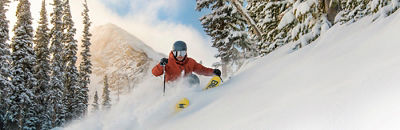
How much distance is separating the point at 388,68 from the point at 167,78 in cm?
496

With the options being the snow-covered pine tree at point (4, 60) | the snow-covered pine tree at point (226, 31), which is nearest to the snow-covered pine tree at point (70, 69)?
the snow-covered pine tree at point (4, 60)

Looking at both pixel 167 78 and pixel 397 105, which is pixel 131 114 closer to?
pixel 167 78

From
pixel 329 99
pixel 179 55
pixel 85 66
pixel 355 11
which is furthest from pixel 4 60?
pixel 329 99

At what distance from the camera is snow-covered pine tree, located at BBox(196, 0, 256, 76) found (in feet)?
63.4

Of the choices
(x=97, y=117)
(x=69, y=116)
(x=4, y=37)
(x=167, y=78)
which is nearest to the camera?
(x=97, y=117)

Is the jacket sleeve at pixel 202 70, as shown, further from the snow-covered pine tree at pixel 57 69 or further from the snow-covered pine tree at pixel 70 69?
the snow-covered pine tree at pixel 70 69

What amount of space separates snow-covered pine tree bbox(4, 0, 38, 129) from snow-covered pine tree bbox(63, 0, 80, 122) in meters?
4.07

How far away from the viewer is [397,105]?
1.48m

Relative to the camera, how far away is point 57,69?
82.1 feet

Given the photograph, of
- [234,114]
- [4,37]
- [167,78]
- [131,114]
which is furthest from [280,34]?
[4,37]

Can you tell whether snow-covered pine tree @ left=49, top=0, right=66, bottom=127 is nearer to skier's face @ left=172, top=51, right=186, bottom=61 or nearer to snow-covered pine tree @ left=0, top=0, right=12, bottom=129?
snow-covered pine tree @ left=0, top=0, right=12, bottom=129

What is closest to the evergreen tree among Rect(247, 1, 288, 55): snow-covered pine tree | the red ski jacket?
Rect(247, 1, 288, 55): snow-covered pine tree

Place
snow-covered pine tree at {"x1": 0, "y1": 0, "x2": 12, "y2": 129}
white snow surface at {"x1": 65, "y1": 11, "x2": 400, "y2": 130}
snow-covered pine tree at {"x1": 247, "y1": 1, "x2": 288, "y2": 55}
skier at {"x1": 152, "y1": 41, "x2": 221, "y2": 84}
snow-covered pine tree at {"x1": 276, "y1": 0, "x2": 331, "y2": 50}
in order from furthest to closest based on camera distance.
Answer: snow-covered pine tree at {"x1": 0, "y1": 0, "x2": 12, "y2": 129} → snow-covered pine tree at {"x1": 247, "y1": 1, "x2": 288, "y2": 55} → snow-covered pine tree at {"x1": 276, "y1": 0, "x2": 331, "y2": 50} → skier at {"x1": 152, "y1": 41, "x2": 221, "y2": 84} → white snow surface at {"x1": 65, "y1": 11, "x2": 400, "y2": 130}

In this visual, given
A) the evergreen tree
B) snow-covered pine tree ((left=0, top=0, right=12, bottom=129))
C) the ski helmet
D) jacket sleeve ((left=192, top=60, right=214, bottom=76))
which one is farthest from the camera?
the evergreen tree
